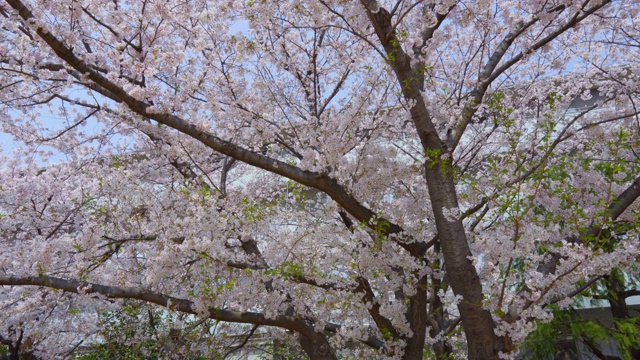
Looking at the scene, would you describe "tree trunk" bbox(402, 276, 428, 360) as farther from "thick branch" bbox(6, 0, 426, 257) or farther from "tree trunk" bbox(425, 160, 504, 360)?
"tree trunk" bbox(425, 160, 504, 360)

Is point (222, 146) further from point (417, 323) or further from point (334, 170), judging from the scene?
point (417, 323)

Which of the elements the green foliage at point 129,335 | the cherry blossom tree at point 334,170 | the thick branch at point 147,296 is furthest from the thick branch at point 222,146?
the green foliage at point 129,335

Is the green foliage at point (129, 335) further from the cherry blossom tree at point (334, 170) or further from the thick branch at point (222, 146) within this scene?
the thick branch at point (222, 146)

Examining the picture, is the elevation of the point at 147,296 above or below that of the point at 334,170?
below

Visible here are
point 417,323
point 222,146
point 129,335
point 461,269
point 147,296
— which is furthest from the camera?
point 129,335

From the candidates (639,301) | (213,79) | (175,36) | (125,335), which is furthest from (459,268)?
(639,301)

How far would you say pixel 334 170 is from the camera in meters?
5.18

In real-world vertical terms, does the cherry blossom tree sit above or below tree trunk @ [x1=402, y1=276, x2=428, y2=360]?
above

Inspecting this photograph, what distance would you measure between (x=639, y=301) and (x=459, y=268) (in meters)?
9.59

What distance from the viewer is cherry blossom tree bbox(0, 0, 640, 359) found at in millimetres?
4422

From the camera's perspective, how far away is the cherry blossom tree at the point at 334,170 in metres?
4.42

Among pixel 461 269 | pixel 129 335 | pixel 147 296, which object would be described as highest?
pixel 129 335

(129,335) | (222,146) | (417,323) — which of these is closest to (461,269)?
(417,323)

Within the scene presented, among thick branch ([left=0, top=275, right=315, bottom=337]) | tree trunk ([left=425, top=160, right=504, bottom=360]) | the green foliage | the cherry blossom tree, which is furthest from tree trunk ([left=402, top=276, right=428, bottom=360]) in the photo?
the green foliage
